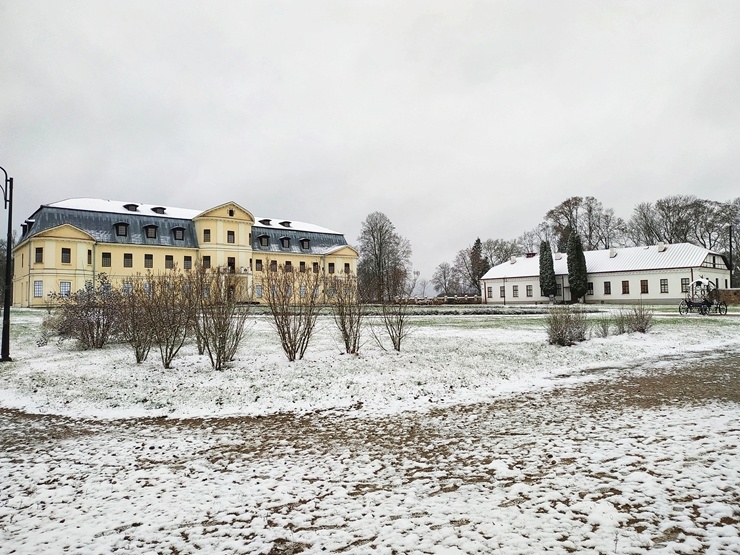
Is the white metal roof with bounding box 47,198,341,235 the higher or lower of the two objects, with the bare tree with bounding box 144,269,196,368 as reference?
higher

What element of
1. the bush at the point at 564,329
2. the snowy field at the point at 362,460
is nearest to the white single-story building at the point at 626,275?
the bush at the point at 564,329

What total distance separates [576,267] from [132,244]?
4626cm

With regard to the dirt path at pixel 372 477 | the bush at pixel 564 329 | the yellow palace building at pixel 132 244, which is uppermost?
the yellow palace building at pixel 132 244

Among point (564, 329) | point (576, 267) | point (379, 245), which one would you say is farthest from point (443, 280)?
point (564, 329)

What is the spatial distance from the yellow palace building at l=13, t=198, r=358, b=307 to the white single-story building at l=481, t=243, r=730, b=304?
66.8ft

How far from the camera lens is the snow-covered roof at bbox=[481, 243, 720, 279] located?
44031 mm

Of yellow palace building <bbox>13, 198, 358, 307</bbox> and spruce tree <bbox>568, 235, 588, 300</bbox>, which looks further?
spruce tree <bbox>568, 235, 588, 300</bbox>

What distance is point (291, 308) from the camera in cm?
1125

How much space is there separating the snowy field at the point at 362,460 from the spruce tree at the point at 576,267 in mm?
40630

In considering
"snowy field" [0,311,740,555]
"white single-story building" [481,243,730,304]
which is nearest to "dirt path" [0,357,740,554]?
"snowy field" [0,311,740,555]

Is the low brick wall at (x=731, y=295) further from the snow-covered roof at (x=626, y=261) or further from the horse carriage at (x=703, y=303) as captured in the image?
the horse carriage at (x=703, y=303)

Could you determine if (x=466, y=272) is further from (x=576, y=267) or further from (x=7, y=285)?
(x=7, y=285)

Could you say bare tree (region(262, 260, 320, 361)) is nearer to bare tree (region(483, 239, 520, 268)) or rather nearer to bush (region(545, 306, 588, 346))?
bush (region(545, 306, 588, 346))

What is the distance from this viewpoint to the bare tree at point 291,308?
11.0m
